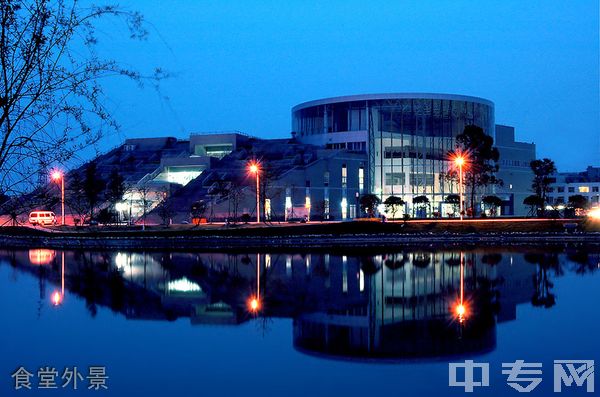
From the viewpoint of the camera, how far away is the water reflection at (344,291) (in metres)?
14.0

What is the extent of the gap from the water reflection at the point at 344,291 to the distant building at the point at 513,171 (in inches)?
1954

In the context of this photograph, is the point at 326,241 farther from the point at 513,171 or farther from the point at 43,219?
the point at 513,171

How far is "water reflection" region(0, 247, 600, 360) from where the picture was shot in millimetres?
14016

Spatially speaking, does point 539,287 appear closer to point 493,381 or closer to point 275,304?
point 275,304

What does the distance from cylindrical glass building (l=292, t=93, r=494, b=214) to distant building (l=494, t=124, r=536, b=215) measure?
644 centimetres

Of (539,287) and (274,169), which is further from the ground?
(274,169)

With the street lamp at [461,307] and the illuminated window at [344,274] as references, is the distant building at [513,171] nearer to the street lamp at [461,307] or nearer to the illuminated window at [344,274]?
the illuminated window at [344,274]

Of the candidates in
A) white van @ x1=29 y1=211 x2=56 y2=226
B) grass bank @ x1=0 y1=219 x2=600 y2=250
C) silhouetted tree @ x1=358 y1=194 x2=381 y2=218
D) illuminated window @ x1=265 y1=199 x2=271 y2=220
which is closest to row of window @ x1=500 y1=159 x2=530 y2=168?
silhouetted tree @ x1=358 y1=194 x2=381 y2=218

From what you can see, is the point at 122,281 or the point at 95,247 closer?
the point at 122,281

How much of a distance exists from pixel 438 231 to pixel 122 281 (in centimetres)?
2729

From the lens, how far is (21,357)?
12.6 m

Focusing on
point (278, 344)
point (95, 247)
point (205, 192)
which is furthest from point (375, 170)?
point (278, 344)

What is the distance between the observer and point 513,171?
278ft

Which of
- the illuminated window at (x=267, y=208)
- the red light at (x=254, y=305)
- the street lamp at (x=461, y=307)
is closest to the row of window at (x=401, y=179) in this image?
the illuminated window at (x=267, y=208)
